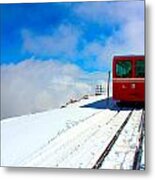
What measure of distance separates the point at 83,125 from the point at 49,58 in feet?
1.10

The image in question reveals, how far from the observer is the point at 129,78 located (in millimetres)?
2281

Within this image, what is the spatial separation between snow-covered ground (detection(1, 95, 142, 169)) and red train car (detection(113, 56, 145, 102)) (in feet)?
A: 0.20

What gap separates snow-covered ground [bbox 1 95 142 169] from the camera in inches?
88.9

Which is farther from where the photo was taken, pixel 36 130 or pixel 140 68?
pixel 36 130

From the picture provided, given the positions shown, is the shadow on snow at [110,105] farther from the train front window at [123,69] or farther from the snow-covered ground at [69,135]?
the train front window at [123,69]

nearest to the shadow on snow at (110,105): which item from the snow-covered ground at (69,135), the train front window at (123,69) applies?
the snow-covered ground at (69,135)

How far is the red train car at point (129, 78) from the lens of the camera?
222cm

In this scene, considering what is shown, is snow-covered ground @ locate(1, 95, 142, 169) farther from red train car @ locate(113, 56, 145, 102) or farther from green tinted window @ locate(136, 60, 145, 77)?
green tinted window @ locate(136, 60, 145, 77)

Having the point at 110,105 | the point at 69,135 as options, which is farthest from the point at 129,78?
the point at 69,135

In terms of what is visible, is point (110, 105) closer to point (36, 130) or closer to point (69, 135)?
point (69, 135)

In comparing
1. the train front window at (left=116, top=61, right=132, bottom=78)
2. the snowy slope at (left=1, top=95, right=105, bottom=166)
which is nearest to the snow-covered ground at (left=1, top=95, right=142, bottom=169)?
the snowy slope at (left=1, top=95, right=105, bottom=166)

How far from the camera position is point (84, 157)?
7.42ft

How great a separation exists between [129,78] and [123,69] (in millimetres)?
48

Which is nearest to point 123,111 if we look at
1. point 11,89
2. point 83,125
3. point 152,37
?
point 83,125
